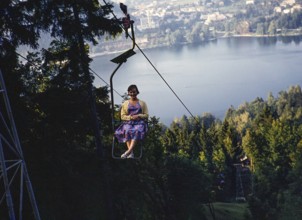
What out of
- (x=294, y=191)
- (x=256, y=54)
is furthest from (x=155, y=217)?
(x=256, y=54)

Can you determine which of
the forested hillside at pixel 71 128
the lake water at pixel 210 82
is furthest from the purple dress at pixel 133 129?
the lake water at pixel 210 82

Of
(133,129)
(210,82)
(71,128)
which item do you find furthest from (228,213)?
(210,82)

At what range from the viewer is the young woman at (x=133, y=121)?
11273mm

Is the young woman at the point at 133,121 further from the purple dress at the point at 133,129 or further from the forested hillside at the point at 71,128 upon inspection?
the forested hillside at the point at 71,128

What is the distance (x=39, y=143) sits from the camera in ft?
63.0

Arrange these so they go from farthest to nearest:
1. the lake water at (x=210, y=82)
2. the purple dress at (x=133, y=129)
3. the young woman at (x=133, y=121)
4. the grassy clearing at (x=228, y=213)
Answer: the lake water at (x=210, y=82) < the grassy clearing at (x=228, y=213) < the purple dress at (x=133, y=129) < the young woman at (x=133, y=121)

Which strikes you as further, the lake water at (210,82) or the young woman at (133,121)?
the lake water at (210,82)

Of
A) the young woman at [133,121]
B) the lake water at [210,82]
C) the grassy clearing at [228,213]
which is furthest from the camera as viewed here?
the lake water at [210,82]

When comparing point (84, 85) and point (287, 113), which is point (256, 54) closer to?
point (287, 113)

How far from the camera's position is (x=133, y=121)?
11500 mm

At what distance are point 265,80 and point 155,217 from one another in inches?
4953

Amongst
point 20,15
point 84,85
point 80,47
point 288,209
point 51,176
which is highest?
point 20,15

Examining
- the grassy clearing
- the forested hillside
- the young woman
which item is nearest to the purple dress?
the young woman

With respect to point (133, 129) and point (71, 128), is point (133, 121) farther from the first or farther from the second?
point (71, 128)
